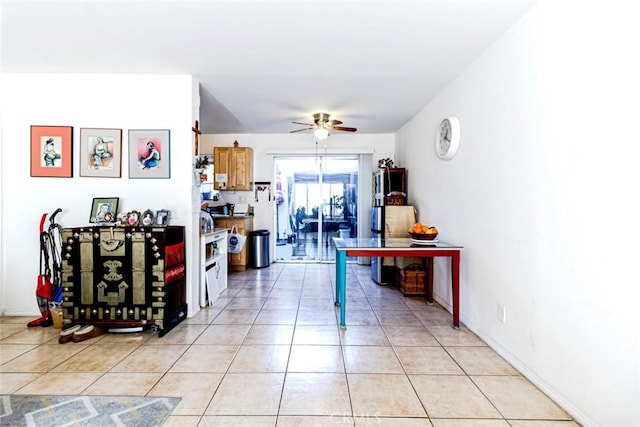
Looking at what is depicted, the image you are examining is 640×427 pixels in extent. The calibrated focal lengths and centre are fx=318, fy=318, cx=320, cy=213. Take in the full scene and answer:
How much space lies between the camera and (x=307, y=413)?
1820 millimetres

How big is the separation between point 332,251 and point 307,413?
501cm

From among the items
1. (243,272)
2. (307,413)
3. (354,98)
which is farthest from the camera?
(243,272)

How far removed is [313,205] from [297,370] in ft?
15.4

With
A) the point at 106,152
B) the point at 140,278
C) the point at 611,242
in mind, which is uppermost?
the point at 106,152

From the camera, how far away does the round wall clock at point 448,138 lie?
337 centimetres

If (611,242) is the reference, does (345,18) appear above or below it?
above

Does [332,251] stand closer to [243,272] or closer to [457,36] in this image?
[243,272]

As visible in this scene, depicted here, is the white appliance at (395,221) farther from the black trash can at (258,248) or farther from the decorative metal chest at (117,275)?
the decorative metal chest at (117,275)

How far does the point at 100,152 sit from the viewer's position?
340 cm

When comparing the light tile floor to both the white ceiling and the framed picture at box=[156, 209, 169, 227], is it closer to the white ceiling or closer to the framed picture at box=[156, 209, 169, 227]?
the framed picture at box=[156, 209, 169, 227]

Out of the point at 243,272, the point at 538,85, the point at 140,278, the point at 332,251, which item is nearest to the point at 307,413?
the point at 140,278

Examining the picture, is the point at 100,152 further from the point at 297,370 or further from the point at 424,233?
the point at 424,233

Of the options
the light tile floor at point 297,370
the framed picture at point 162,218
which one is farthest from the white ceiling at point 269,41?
the light tile floor at point 297,370

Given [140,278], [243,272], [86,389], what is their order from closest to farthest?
1. [86,389]
2. [140,278]
3. [243,272]
